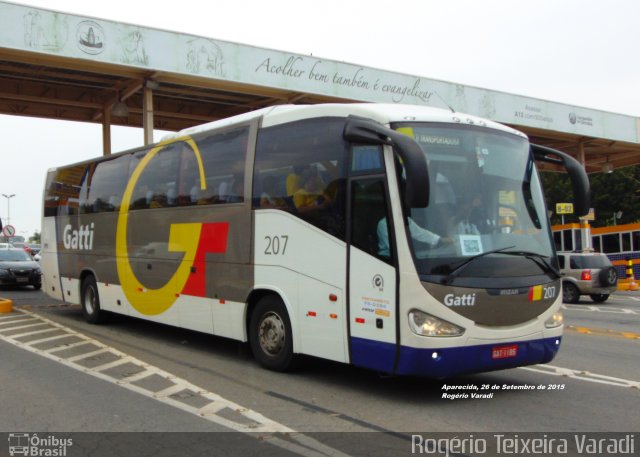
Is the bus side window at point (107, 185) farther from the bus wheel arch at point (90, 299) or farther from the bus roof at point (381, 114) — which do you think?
the bus roof at point (381, 114)

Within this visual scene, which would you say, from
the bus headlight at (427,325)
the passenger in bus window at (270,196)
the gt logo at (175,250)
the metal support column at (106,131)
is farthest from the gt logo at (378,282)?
the metal support column at (106,131)

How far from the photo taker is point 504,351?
662 centimetres

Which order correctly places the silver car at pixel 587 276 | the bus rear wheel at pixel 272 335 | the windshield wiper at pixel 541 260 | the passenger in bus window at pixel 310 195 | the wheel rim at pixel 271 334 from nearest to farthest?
the windshield wiper at pixel 541 260
the passenger in bus window at pixel 310 195
the bus rear wheel at pixel 272 335
the wheel rim at pixel 271 334
the silver car at pixel 587 276

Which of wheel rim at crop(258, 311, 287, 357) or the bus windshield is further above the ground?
the bus windshield

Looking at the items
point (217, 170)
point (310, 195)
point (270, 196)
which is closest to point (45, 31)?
point (217, 170)

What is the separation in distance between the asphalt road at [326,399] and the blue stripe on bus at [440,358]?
400 millimetres

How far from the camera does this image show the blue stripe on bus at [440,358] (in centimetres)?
626

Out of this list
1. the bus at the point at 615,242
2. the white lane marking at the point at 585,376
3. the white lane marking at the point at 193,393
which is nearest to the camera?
the white lane marking at the point at 193,393

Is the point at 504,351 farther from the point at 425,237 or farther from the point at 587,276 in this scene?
the point at 587,276

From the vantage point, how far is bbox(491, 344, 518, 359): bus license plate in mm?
6537

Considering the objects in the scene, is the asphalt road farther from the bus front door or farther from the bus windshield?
the bus windshield

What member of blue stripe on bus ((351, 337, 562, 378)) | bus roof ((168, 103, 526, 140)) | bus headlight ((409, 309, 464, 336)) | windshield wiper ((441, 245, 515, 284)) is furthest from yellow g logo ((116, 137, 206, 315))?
windshield wiper ((441, 245, 515, 284))

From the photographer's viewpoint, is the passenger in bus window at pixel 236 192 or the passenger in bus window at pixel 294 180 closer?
the passenger in bus window at pixel 294 180

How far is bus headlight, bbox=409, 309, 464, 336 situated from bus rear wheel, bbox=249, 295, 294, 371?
80.4 inches
